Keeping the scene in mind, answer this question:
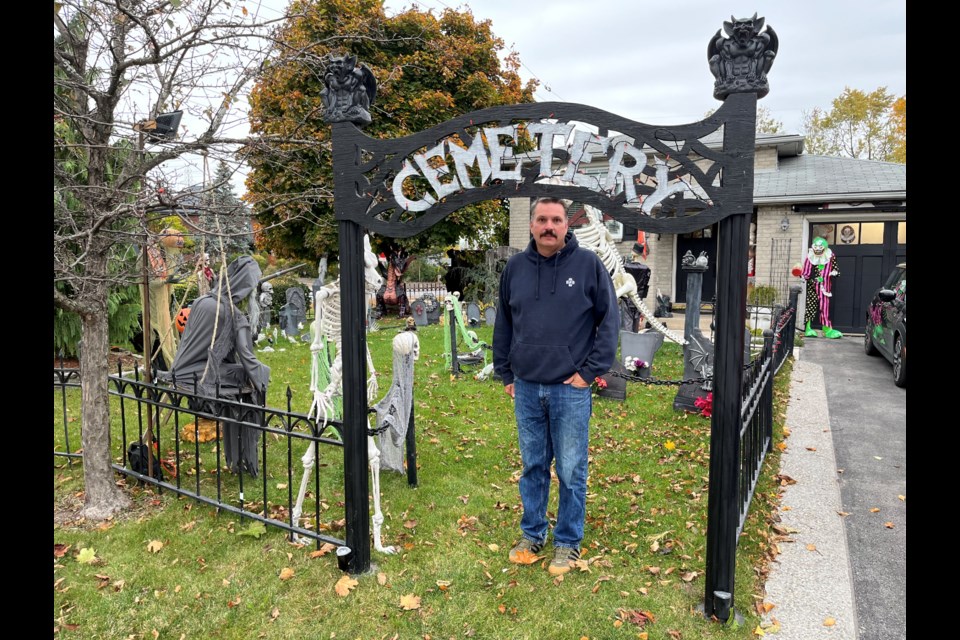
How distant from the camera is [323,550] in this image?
388 cm

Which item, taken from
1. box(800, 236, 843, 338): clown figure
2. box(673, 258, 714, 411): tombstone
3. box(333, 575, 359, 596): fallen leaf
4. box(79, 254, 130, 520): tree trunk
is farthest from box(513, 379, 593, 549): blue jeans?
box(800, 236, 843, 338): clown figure

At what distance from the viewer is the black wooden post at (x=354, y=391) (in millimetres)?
3400

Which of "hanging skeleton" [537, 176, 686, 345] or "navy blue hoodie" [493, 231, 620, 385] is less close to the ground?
"hanging skeleton" [537, 176, 686, 345]

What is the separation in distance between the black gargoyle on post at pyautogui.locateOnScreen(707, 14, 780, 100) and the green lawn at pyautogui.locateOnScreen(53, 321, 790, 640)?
275 centimetres

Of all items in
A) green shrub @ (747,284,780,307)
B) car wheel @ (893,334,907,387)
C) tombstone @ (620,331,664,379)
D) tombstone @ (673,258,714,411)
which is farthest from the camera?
green shrub @ (747,284,780,307)

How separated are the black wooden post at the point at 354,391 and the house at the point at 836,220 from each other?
1060 cm

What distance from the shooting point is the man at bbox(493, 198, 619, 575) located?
337 centimetres

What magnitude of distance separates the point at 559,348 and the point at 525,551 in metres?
1.44

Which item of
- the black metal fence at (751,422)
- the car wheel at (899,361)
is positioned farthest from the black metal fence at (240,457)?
the car wheel at (899,361)

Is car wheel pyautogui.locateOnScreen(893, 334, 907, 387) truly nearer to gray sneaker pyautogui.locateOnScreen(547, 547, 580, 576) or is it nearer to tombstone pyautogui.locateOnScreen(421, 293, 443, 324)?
gray sneaker pyautogui.locateOnScreen(547, 547, 580, 576)

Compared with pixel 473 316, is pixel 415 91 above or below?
above

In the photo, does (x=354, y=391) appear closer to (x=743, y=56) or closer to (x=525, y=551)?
(x=525, y=551)

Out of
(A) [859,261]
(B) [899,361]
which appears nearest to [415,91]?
(A) [859,261]

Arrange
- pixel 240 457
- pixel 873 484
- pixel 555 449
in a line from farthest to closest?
pixel 873 484
pixel 240 457
pixel 555 449
